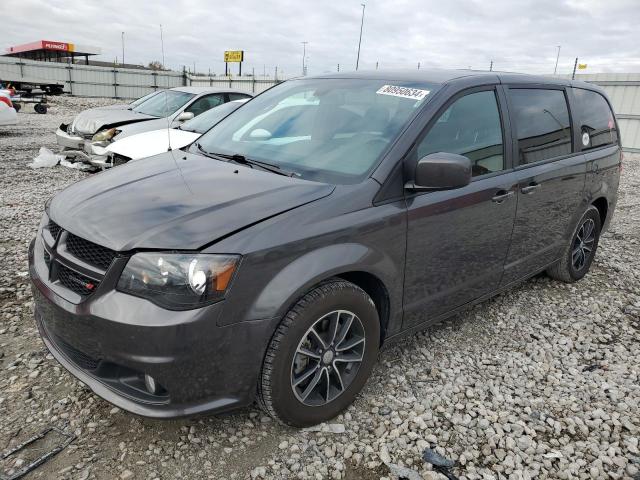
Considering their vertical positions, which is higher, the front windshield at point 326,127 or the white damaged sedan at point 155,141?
the front windshield at point 326,127

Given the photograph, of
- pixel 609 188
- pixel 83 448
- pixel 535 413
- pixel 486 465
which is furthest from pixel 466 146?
pixel 83 448

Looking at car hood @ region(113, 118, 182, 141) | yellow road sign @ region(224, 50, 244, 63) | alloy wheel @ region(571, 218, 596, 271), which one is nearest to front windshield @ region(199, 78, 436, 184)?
alloy wheel @ region(571, 218, 596, 271)

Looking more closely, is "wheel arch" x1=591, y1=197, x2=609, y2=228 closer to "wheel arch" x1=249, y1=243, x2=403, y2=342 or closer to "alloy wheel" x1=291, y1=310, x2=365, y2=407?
"wheel arch" x1=249, y1=243, x2=403, y2=342

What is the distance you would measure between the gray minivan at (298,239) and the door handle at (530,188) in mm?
15

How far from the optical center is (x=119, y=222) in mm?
2225

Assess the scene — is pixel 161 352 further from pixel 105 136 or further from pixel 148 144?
pixel 105 136

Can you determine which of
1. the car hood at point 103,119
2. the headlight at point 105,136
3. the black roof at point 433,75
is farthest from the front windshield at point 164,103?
the black roof at point 433,75

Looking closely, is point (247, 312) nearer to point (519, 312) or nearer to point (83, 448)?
point (83, 448)

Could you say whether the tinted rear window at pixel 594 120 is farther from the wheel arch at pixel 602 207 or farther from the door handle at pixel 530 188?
the door handle at pixel 530 188

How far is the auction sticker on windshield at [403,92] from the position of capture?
2.93 metres

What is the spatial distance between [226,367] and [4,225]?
15.5ft

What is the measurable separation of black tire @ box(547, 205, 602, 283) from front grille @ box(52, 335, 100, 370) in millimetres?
3778

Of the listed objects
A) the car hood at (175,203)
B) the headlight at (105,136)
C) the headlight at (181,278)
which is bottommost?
the headlight at (105,136)

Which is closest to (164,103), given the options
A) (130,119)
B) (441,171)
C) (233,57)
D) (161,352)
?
(130,119)
